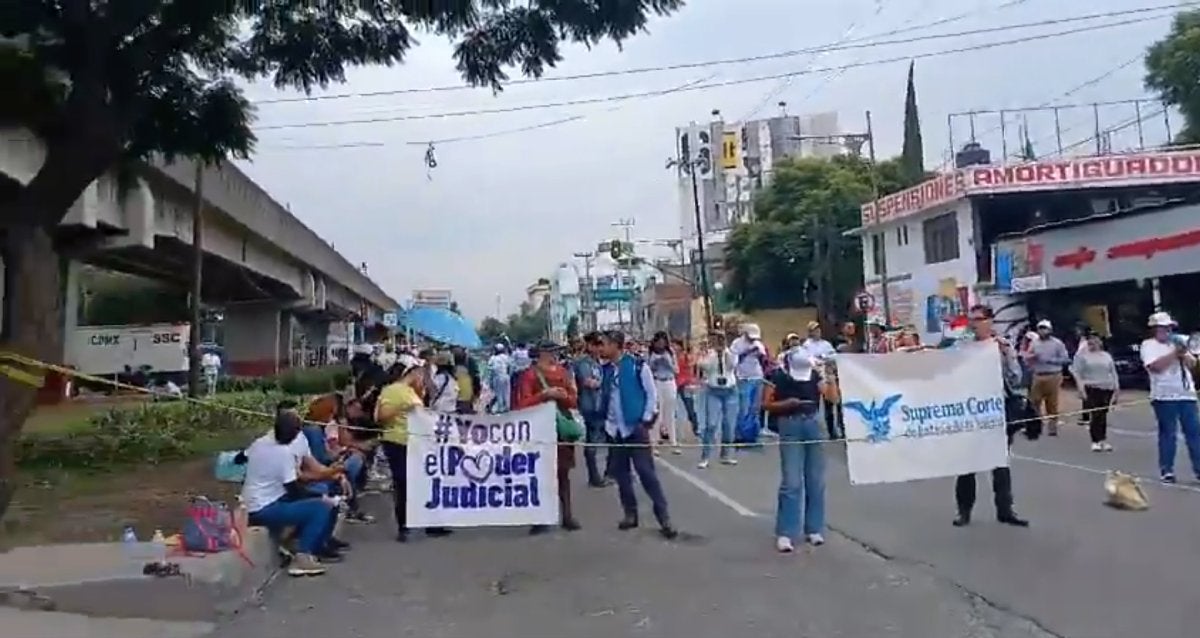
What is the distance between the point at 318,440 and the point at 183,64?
18.7 ft

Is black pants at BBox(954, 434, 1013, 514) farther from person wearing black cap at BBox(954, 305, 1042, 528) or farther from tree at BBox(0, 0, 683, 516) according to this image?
tree at BBox(0, 0, 683, 516)

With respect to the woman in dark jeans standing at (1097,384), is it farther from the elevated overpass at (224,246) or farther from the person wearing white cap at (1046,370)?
the elevated overpass at (224,246)

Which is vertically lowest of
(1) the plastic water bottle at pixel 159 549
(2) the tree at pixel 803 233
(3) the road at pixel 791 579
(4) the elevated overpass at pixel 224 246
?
(3) the road at pixel 791 579

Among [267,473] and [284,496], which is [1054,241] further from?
[267,473]

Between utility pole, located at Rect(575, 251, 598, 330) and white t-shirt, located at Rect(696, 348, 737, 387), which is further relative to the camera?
utility pole, located at Rect(575, 251, 598, 330)

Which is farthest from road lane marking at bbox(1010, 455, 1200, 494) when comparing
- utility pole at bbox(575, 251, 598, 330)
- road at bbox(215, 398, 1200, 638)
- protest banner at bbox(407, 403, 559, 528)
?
utility pole at bbox(575, 251, 598, 330)

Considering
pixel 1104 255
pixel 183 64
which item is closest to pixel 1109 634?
pixel 183 64

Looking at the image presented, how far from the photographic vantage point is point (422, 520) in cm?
1132

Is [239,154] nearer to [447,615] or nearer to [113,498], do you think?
[113,498]

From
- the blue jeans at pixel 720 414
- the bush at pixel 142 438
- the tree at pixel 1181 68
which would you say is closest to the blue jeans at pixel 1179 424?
the blue jeans at pixel 720 414

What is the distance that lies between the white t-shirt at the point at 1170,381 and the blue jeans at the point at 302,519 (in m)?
8.00

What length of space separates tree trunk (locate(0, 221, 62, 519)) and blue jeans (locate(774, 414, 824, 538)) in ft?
19.0

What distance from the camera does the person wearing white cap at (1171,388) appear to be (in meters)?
12.7

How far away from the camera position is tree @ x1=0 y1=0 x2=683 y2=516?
10750mm
